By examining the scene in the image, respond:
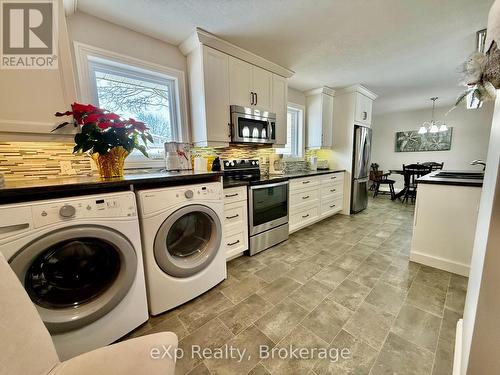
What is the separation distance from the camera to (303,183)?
2.96 metres

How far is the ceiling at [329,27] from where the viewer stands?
162 centimetres

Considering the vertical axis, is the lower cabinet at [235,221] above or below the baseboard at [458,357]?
above

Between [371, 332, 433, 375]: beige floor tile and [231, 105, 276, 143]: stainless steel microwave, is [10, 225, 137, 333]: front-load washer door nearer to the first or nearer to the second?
[371, 332, 433, 375]: beige floor tile

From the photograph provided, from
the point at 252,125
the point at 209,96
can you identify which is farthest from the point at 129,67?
the point at 252,125

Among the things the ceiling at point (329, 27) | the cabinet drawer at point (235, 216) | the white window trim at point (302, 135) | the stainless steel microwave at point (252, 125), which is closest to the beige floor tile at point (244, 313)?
the cabinet drawer at point (235, 216)

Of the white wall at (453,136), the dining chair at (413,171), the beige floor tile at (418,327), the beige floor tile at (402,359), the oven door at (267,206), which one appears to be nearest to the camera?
the beige floor tile at (402,359)

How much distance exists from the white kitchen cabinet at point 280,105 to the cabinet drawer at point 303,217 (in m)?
1.10

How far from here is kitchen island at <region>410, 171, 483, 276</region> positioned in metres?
1.87

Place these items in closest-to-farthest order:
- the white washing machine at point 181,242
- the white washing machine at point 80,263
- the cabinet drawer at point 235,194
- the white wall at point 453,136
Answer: the white washing machine at point 80,263 → the white washing machine at point 181,242 → the cabinet drawer at point 235,194 → the white wall at point 453,136

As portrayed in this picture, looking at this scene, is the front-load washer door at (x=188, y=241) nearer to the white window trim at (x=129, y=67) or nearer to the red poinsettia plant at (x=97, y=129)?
the red poinsettia plant at (x=97, y=129)

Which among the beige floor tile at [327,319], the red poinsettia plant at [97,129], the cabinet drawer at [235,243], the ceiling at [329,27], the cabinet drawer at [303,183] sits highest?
the ceiling at [329,27]

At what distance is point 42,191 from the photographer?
0.95m

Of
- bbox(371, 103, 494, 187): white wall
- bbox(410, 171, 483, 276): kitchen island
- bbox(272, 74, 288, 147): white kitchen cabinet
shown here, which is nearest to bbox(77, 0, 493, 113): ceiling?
bbox(272, 74, 288, 147): white kitchen cabinet

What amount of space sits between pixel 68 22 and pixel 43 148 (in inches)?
42.3
